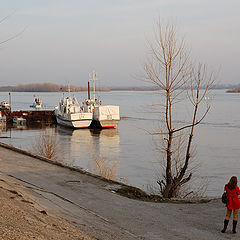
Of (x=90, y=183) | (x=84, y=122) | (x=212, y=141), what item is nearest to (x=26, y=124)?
(x=84, y=122)

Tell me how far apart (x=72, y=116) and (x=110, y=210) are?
55.4 metres

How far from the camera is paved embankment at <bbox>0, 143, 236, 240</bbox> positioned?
8.62 m

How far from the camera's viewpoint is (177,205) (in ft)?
40.4

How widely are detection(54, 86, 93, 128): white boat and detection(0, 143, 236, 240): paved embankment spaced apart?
49.3 m

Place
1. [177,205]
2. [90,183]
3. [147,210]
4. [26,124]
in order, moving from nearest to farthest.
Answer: [147,210], [177,205], [90,183], [26,124]

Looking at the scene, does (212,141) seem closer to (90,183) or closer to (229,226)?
(90,183)

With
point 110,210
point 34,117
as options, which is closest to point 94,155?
point 110,210

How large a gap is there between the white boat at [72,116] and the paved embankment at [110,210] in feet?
162

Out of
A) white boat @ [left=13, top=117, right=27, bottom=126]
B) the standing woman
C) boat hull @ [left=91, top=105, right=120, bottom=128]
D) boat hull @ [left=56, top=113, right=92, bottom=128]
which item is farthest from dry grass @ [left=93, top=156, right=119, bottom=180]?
white boat @ [left=13, top=117, right=27, bottom=126]

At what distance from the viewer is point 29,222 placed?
24.2 feet

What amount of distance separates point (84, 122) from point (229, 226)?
56473 mm

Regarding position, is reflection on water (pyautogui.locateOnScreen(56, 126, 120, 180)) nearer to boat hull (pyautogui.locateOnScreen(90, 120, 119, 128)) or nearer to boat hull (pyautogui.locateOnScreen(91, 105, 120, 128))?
boat hull (pyautogui.locateOnScreen(90, 120, 119, 128))

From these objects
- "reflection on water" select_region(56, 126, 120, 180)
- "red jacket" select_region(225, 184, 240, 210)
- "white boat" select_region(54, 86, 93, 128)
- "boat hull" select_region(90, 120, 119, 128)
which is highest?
"red jacket" select_region(225, 184, 240, 210)

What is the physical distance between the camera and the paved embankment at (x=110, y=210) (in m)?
8.62
